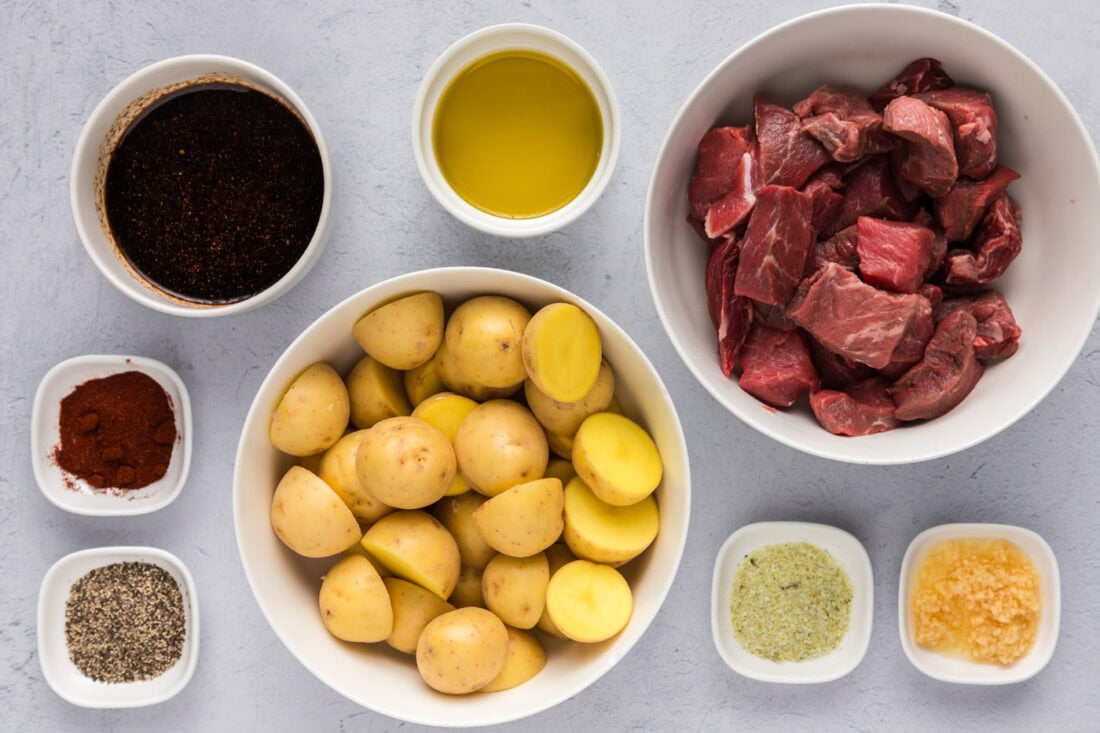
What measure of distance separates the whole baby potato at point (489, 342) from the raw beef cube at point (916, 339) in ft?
1.94

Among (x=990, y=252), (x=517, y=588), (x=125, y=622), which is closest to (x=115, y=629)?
(x=125, y=622)

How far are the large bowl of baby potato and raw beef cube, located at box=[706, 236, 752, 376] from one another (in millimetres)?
144

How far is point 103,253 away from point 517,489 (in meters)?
0.83

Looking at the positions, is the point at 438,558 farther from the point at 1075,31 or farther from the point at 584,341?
the point at 1075,31

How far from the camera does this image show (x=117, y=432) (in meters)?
1.74

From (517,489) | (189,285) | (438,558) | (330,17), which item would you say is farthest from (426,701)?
(330,17)

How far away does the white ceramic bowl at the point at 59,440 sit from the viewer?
68.3 inches

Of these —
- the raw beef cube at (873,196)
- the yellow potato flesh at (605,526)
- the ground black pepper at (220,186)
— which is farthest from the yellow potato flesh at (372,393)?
the raw beef cube at (873,196)

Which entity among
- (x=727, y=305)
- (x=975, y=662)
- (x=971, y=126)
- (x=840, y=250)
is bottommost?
(x=975, y=662)

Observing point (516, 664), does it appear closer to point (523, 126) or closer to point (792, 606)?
point (792, 606)

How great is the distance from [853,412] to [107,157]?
4.36 ft

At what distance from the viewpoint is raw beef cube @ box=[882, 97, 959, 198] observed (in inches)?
55.2

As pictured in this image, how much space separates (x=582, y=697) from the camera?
1818 millimetres

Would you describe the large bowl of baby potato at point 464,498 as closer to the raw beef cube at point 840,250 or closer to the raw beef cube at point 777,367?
the raw beef cube at point 777,367
